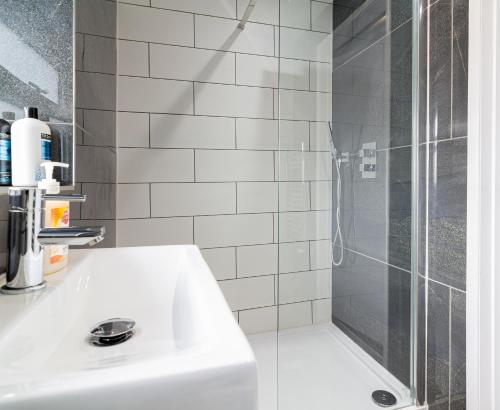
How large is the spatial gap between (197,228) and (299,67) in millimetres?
965

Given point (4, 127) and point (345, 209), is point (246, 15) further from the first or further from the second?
point (4, 127)

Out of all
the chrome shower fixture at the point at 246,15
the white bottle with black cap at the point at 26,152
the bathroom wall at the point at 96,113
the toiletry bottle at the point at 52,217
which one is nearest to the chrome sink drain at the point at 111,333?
the toiletry bottle at the point at 52,217

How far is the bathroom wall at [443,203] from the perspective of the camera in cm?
97

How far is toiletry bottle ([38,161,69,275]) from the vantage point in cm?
58

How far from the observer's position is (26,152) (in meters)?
0.57

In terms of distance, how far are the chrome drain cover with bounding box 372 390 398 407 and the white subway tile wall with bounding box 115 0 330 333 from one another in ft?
1.28

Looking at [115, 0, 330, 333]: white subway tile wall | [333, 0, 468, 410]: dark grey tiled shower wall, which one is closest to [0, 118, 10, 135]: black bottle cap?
[115, 0, 330, 333]: white subway tile wall

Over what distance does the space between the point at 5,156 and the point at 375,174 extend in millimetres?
1278

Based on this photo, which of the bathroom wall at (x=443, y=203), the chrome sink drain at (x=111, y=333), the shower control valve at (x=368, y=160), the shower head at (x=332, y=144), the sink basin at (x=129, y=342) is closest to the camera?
the sink basin at (x=129, y=342)

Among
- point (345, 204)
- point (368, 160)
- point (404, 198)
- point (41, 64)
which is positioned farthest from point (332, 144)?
point (41, 64)

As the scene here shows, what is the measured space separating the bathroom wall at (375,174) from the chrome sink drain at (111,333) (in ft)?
3.56

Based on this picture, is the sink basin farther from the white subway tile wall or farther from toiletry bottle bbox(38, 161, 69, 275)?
the white subway tile wall

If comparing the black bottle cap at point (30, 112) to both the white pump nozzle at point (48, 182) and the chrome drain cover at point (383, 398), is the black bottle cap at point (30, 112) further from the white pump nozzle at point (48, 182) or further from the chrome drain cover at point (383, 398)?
the chrome drain cover at point (383, 398)

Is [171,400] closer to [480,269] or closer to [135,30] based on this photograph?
[480,269]
